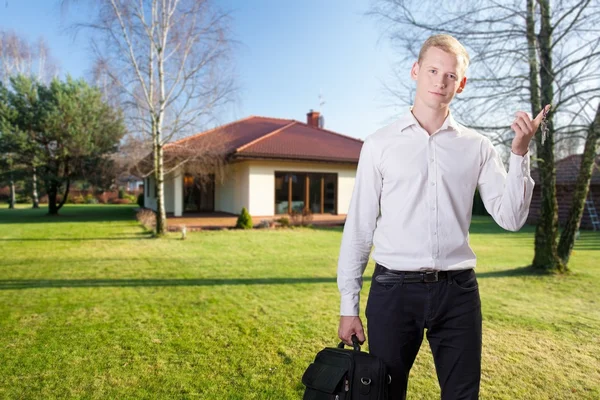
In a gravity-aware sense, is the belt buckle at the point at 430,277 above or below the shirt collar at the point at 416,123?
below

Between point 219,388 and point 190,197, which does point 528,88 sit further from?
point 190,197

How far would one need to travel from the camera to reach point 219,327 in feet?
14.2

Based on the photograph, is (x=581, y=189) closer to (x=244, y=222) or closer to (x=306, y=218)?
(x=306, y=218)

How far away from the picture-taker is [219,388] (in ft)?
9.91

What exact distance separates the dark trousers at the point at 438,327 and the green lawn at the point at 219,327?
146cm

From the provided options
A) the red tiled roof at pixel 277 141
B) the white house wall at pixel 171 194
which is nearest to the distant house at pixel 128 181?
the white house wall at pixel 171 194

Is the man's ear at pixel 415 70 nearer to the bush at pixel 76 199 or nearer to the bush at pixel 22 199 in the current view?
the bush at pixel 76 199

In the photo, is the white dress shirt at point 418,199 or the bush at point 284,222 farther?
the bush at point 284,222

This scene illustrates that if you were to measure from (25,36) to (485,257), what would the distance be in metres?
32.6

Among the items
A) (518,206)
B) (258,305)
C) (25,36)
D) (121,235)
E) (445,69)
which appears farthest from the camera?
(25,36)

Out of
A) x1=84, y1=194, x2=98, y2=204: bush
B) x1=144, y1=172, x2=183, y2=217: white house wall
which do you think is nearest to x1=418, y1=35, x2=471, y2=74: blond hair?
x1=144, y1=172, x2=183, y2=217: white house wall

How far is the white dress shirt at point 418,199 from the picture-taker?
67.1 inches

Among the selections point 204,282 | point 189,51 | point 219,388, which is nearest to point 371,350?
point 219,388

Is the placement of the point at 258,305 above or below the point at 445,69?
below
